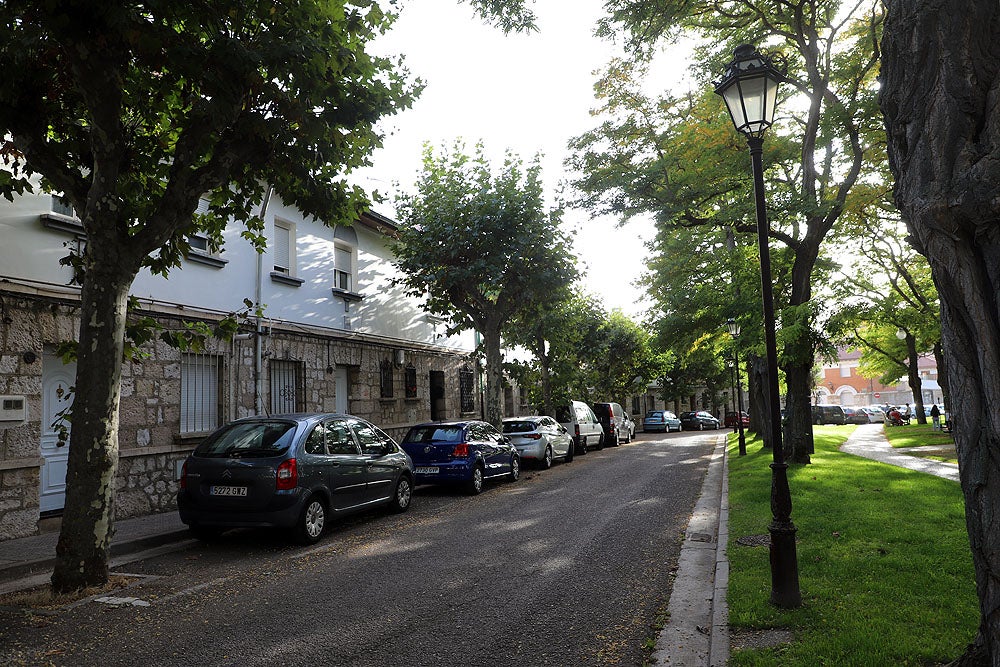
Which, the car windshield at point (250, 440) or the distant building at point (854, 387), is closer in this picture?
the car windshield at point (250, 440)

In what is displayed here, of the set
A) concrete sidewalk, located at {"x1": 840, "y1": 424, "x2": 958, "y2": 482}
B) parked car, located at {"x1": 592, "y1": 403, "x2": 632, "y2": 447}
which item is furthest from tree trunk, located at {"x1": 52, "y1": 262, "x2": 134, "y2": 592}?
parked car, located at {"x1": 592, "y1": 403, "x2": 632, "y2": 447}

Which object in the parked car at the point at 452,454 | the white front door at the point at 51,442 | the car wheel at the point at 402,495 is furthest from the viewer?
the parked car at the point at 452,454

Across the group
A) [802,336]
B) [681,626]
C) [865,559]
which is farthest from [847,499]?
[681,626]

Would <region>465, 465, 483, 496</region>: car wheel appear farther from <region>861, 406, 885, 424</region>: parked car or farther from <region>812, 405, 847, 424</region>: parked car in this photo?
<region>861, 406, 885, 424</region>: parked car

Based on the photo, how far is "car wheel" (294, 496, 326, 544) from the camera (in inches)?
321

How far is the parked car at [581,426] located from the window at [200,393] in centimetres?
1379

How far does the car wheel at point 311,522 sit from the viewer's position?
26.7 feet

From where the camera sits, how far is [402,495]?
1088 cm

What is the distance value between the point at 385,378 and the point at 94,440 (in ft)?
40.0

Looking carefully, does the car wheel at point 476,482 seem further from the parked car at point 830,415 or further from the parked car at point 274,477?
the parked car at point 830,415

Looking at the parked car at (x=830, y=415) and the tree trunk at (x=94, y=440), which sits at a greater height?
the tree trunk at (x=94, y=440)

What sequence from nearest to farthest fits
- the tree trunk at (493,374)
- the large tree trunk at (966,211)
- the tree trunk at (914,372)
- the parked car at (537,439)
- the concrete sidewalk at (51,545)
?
the large tree trunk at (966,211), the concrete sidewalk at (51,545), the tree trunk at (493,374), the parked car at (537,439), the tree trunk at (914,372)

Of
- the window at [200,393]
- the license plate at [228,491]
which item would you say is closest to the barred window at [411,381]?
the window at [200,393]

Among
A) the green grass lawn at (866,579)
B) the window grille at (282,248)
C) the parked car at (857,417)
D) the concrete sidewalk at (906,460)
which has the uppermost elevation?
the window grille at (282,248)
